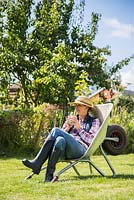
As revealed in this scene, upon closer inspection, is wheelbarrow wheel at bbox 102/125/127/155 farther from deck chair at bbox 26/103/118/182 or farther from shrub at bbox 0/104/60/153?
shrub at bbox 0/104/60/153

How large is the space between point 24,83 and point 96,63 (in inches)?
133

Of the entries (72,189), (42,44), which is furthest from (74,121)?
(42,44)

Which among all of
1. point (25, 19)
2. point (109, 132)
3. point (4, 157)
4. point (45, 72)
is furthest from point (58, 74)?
point (109, 132)

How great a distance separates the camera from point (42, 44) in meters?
18.7

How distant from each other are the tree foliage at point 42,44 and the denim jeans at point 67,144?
11.5 metres

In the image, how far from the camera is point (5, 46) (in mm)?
18297

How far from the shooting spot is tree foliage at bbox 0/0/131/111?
718 inches

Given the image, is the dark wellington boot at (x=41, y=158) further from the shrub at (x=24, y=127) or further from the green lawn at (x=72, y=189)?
the shrub at (x=24, y=127)

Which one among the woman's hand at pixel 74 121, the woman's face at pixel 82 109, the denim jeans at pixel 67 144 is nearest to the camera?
the denim jeans at pixel 67 144

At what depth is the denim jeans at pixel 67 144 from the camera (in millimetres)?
5793

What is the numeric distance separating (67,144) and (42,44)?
1320cm

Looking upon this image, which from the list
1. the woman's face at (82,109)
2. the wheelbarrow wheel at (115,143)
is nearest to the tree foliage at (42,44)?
the wheelbarrow wheel at (115,143)

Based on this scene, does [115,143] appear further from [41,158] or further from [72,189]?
[72,189]

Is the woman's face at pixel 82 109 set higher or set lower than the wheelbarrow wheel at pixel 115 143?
higher
